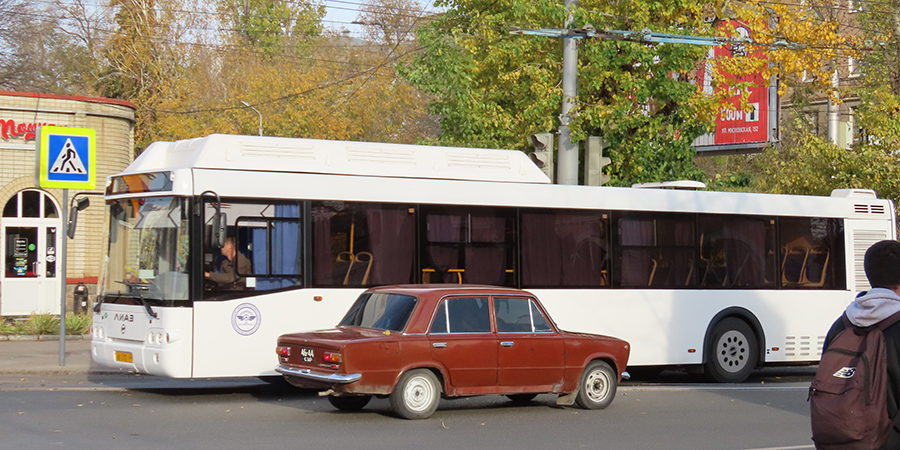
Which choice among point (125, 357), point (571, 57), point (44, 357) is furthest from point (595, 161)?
point (44, 357)

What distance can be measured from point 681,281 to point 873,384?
11085 millimetres

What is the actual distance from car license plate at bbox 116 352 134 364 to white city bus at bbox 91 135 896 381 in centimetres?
2

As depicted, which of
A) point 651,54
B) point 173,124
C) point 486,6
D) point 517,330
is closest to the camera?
point 517,330

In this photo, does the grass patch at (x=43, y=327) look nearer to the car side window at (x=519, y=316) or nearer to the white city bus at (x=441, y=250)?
the white city bus at (x=441, y=250)

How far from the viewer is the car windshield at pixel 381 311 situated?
11164mm

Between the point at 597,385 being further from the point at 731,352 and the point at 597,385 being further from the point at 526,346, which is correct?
the point at 731,352

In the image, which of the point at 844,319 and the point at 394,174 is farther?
the point at 394,174

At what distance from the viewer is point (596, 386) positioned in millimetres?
12203

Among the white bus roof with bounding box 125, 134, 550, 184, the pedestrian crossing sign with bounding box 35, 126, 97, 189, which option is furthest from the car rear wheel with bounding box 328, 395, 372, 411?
the pedestrian crossing sign with bounding box 35, 126, 97, 189

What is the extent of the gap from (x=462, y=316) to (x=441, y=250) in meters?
2.53

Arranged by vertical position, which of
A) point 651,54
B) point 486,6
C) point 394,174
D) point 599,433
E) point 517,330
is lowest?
point 599,433

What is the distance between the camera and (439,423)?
10.9 meters

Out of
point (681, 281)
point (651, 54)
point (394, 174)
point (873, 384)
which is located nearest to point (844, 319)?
point (873, 384)

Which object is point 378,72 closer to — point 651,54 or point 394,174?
point 651,54
